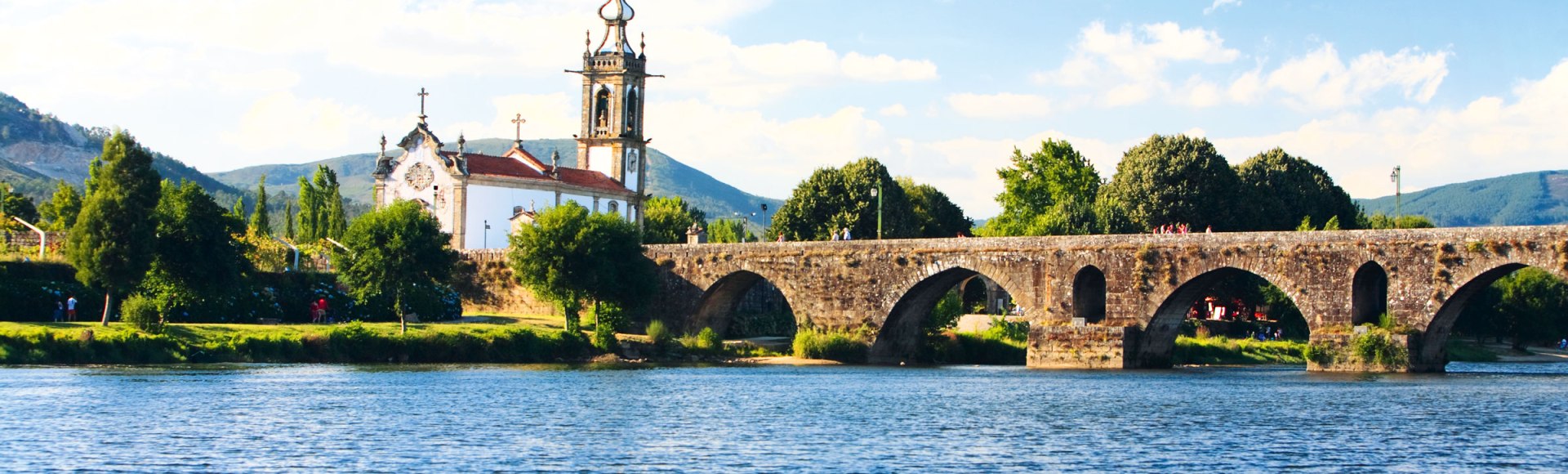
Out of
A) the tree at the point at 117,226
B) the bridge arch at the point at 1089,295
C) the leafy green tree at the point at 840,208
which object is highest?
the leafy green tree at the point at 840,208

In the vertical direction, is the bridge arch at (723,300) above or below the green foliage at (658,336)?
above

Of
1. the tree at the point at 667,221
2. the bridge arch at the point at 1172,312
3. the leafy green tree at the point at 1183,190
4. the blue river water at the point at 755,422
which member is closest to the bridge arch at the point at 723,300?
the bridge arch at the point at 1172,312

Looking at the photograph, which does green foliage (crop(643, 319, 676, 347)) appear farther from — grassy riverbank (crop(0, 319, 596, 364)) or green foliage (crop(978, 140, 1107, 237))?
green foliage (crop(978, 140, 1107, 237))

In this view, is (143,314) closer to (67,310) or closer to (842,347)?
(67,310)

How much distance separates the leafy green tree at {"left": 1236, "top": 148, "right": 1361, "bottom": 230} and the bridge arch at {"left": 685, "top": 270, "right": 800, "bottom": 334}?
87.8ft

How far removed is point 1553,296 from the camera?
88312 mm

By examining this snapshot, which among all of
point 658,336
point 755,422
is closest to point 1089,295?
point 658,336

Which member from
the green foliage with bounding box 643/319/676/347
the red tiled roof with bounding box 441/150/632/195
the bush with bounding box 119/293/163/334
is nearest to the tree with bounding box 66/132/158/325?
the bush with bounding box 119/293/163/334

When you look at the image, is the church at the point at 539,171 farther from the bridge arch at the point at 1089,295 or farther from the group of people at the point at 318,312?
the bridge arch at the point at 1089,295

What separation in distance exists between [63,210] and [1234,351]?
155 ft

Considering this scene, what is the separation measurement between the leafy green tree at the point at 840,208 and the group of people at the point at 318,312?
30.9 m

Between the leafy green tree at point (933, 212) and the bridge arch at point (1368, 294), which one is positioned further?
the leafy green tree at point (933, 212)

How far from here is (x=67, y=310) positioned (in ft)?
191

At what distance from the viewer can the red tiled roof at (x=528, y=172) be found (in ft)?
292
